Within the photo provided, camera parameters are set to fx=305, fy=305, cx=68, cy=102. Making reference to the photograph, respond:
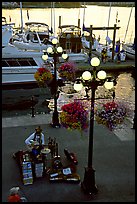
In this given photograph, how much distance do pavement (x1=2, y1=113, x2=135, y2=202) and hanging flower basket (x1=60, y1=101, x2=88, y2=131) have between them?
1.83 meters

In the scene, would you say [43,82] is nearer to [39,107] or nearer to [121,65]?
[39,107]

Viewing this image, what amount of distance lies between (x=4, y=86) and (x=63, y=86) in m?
4.03

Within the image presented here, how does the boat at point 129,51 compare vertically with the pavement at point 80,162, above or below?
above

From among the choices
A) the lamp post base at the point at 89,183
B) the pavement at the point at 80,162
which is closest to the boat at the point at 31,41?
the pavement at the point at 80,162

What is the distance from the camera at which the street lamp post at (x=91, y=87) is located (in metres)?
7.70

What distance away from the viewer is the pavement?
8.45 meters

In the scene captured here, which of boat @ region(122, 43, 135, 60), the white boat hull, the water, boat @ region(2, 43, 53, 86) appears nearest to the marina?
boat @ region(2, 43, 53, 86)

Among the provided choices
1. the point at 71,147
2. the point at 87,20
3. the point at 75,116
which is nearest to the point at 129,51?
the point at 71,147

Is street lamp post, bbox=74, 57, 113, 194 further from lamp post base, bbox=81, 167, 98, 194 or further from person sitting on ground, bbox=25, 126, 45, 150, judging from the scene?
person sitting on ground, bbox=25, 126, 45, 150

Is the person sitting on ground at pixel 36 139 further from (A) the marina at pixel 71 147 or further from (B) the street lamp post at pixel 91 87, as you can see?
(B) the street lamp post at pixel 91 87

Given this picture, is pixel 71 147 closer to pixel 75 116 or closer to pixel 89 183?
pixel 89 183

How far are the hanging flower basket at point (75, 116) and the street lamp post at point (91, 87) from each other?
1.49ft

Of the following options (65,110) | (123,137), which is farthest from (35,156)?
(123,137)

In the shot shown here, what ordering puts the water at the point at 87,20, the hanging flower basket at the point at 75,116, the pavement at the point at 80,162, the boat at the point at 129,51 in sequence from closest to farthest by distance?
the hanging flower basket at the point at 75,116 → the pavement at the point at 80,162 → the boat at the point at 129,51 → the water at the point at 87,20
